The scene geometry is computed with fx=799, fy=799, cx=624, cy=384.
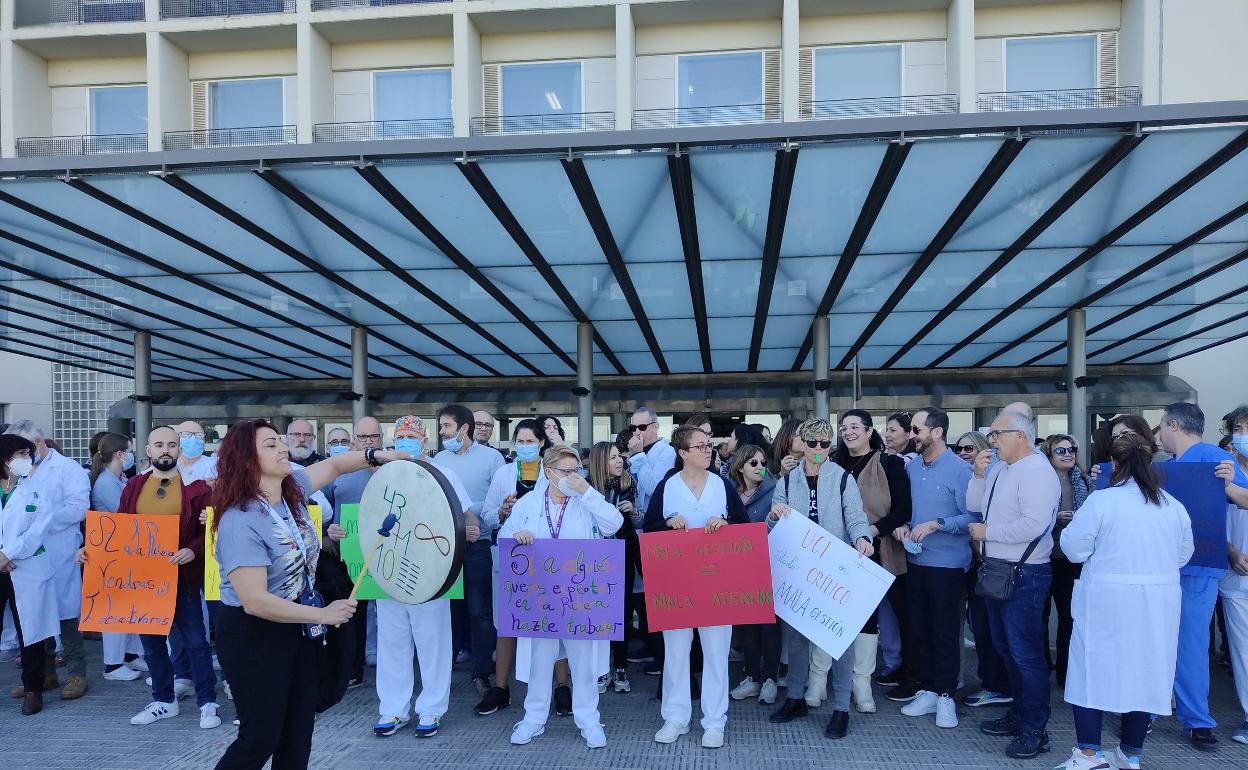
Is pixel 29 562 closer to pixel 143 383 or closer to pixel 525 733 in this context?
pixel 525 733

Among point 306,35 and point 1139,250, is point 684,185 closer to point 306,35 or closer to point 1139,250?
point 1139,250

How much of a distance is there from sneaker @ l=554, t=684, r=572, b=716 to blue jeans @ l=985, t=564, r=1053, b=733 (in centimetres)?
282

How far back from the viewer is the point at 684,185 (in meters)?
8.07

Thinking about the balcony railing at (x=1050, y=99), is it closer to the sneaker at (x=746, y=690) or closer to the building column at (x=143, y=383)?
the sneaker at (x=746, y=690)

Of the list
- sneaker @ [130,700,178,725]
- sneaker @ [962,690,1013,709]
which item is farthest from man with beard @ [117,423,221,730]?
sneaker @ [962,690,1013,709]

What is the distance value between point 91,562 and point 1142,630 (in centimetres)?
653

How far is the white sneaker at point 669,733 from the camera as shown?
4.88 metres

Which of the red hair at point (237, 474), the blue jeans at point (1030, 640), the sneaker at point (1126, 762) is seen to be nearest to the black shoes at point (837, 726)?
the blue jeans at point (1030, 640)

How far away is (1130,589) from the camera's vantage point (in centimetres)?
418

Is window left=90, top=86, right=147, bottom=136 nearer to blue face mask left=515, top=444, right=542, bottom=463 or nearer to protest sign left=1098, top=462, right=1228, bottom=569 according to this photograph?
blue face mask left=515, top=444, right=542, bottom=463

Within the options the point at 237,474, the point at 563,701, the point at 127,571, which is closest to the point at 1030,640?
the point at 563,701

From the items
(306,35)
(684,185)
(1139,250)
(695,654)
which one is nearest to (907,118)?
(684,185)

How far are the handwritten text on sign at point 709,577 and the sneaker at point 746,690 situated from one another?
1055 millimetres

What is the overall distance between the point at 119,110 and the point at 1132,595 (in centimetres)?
2560
